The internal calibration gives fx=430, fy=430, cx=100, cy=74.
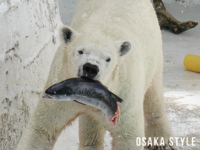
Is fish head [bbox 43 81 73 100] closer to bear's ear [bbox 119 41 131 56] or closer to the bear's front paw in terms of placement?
bear's ear [bbox 119 41 131 56]

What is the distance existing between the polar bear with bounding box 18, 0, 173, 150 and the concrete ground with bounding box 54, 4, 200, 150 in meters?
0.66

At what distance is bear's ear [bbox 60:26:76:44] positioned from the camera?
2637mm

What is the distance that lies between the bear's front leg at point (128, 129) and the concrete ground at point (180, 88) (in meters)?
1.02

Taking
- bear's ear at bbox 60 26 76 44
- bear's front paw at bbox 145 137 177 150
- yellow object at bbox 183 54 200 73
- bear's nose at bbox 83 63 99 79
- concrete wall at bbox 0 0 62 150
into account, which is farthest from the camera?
yellow object at bbox 183 54 200 73


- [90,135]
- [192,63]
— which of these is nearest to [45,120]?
[90,135]

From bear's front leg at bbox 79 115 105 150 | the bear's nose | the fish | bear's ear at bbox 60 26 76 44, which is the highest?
bear's ear at bbox 60 26 76 44

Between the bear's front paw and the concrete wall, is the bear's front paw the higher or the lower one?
the lower one

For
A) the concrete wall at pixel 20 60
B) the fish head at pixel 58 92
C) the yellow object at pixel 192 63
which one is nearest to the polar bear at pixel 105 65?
the fish head at pixel 58 92

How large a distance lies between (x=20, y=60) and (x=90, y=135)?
0.89 m

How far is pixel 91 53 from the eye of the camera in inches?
95.5

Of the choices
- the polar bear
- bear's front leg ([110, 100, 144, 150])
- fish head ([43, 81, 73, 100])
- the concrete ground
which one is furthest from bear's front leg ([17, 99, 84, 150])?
the concrete ground

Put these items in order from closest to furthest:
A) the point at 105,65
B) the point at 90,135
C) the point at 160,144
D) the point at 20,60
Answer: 1. the point at 105,65
2. the point at 90,135
3. the point at 20,60
4. the point at 160,144

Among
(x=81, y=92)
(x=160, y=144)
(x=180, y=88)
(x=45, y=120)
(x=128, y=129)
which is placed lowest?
(x=180, y=88)

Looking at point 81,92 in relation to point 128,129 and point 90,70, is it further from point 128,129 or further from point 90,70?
point 128,129
